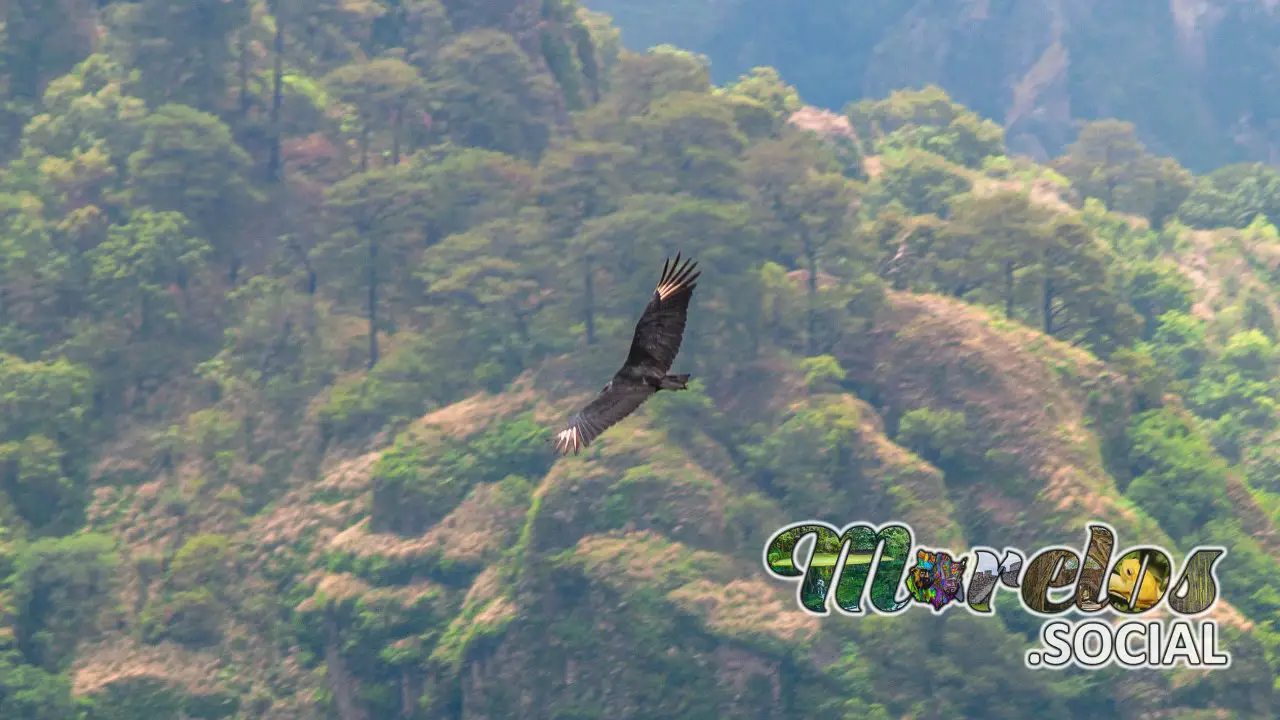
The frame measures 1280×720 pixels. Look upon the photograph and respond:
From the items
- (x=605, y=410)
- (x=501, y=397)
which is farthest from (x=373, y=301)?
(x=605, y=410)

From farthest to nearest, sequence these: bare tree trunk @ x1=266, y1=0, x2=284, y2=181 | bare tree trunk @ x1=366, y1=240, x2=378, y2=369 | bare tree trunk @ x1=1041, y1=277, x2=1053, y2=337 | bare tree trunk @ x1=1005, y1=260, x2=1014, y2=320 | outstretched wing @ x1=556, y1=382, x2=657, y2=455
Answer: bare tree trunk @ x1=266, y1=0, x2=284, y2=181
bare tree trunk @ x1=1041, y1=277, x2=1053, y2=337
bare tree trunk @ x1=1005, y1=260, x2=1014, y2=320
bare tree trunk @ x1=366, y1=240, x2=378, y2=369
outstretched wing @ x1=556, y1=382, x2=657, y2=455

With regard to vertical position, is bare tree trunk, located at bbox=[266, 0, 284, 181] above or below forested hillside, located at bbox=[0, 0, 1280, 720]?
above

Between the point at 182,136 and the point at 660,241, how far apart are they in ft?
58.5

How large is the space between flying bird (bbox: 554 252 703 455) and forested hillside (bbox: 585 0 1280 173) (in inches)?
5216

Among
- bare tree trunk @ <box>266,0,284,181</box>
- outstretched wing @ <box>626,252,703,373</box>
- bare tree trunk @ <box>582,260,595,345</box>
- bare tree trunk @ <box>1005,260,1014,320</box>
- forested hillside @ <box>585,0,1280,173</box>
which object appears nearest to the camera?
outstretched wing @ <box>626,252,703,373</box>

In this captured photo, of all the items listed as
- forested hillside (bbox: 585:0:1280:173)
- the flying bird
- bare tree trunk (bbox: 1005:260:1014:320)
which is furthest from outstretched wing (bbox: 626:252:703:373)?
forested hillside (bbox: 585:0:1280:173)

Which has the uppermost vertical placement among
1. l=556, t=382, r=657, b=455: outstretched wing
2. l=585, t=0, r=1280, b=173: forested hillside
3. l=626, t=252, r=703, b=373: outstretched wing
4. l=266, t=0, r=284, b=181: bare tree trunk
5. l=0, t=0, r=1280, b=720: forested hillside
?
l=585, t=0, r=1280, b=173: forested hillside

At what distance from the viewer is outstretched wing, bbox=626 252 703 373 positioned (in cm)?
1869

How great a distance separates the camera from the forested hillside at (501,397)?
172ft

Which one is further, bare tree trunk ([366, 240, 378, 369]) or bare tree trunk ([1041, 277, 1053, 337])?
bare tree trunk ([1041, 277, 1053, 337])

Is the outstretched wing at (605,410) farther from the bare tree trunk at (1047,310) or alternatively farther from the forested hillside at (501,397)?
the bare tree trunk at (1047,310)

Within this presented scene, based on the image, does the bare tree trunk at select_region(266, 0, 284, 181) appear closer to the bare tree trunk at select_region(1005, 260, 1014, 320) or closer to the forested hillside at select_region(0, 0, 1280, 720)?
the forested hillside at select_region(0, 0, 1280, 720)

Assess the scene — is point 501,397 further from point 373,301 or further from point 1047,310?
point 1047,310

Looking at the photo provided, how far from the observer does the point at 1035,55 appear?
153125 millimetres
